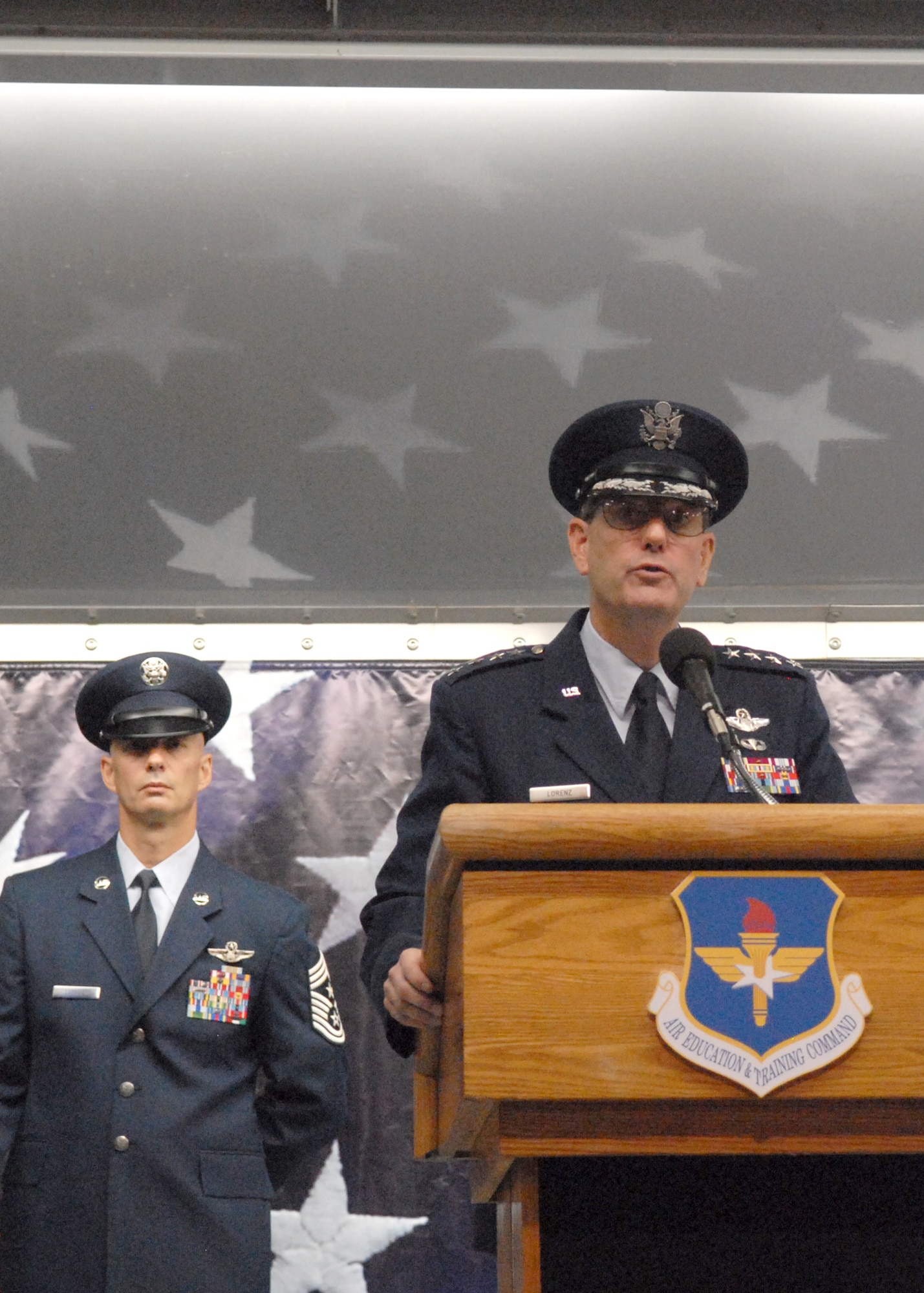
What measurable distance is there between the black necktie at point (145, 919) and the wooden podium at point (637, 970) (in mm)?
1764

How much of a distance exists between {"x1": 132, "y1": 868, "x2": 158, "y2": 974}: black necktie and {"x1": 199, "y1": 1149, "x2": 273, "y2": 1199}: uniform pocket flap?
14.8 inches

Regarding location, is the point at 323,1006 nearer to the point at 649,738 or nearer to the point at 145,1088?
the point at 145,1088

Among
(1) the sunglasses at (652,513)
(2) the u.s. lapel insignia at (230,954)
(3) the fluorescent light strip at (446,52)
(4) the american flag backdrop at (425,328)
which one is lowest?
(2) the u.s. lapel insignia at (230,954)

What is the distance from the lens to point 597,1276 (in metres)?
1.25

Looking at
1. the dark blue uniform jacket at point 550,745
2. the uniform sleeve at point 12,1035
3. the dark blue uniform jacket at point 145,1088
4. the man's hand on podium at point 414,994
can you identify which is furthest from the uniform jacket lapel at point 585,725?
the uniform sleeve at point 12,1035

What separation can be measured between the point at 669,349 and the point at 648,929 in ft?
6.53

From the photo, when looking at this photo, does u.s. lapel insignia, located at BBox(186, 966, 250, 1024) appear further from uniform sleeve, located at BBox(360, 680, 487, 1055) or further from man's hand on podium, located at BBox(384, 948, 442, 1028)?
man's hand on podium, located at BBox(384, 948, 442, 1028)

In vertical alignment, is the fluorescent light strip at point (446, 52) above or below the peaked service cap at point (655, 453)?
above

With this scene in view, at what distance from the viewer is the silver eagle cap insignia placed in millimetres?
2176

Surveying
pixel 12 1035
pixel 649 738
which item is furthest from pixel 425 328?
pixel 12 1035

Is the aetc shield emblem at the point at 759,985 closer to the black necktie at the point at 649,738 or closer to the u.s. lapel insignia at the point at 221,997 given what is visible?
the black necktie at the point at 649,738

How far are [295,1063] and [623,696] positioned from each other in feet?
3.66

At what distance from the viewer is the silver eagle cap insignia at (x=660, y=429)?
218 cm

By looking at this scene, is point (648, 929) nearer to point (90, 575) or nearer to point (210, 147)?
point (210, 147)
